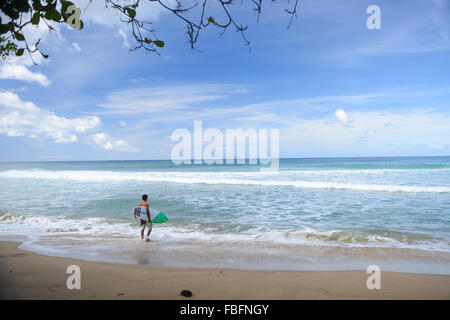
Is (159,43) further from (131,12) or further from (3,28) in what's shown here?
Result: (3,28)

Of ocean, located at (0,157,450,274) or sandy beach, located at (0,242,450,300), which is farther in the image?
ocean, located at (0,157,450,274)

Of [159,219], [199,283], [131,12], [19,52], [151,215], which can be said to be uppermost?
[131,12]

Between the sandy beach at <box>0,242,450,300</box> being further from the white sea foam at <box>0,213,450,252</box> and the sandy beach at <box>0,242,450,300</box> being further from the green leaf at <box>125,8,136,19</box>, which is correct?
the green leaf at <box>125,8,136,19</box>


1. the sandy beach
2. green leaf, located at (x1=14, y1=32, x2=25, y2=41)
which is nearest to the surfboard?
the sandy beach

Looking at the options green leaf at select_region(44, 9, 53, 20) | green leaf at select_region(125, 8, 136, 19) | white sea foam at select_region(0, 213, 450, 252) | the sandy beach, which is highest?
green leaf at select_region(125, 8, 136, 19)

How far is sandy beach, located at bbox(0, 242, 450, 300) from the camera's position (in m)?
3.81

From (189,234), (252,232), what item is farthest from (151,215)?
(252,232)

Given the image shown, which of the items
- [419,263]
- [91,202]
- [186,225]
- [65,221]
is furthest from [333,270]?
[91,202]

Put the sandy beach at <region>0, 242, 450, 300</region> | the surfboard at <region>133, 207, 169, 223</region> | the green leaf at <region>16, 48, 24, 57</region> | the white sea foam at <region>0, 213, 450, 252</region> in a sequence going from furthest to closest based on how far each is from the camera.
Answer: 1. the surfboard at <region>133, 207, 169, 223</region>
2. the white sea foam at <region>0, 213, 450, 252</region>
3. the sandy beach at <region>0, 242, 450, 300</region>
4. the green leaf at <region>16, 48, 24, 57</region>

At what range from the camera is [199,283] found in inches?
169

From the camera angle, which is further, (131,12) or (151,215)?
(151,215)

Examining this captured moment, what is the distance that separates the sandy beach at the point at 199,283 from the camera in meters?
3.81

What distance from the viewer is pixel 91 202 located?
41.8 feet

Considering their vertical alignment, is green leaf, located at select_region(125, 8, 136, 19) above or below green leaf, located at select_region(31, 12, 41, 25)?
above
